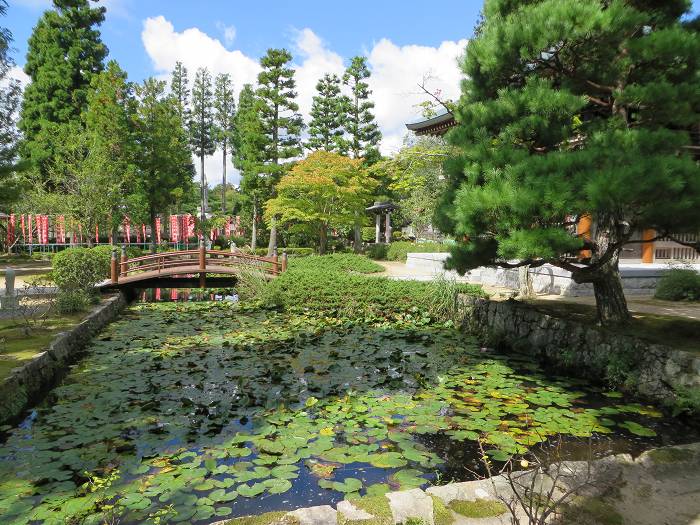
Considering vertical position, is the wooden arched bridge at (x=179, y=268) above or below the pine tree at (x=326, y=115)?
below

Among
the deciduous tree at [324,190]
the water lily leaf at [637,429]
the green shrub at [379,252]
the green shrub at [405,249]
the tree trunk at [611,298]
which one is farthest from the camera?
the green shrub at [379,252]

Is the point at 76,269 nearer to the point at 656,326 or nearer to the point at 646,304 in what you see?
the point at 656,326

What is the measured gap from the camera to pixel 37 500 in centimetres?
307

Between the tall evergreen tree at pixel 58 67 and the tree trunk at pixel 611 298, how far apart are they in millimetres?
24545

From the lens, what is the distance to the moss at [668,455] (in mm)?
→ 3062

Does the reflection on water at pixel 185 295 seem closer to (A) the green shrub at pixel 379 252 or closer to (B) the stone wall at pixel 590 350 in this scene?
(A) the green shrub at pixel 379 252

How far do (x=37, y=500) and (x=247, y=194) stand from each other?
21847 mm

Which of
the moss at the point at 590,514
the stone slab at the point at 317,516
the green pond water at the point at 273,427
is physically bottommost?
the green pond water at the point at 273,427

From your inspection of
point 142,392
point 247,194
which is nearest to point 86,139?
point 247,194

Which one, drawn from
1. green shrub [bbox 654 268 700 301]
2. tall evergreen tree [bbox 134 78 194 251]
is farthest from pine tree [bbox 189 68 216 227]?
green shrub [bbox 654 268 700 301]

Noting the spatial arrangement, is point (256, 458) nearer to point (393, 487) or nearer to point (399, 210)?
point (393, 487)

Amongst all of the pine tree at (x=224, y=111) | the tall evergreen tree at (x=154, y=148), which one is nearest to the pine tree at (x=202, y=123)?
the pine tree at (x=224, y=111)

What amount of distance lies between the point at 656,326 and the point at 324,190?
14.0 m

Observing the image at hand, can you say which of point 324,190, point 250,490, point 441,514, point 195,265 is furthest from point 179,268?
point 441,514
